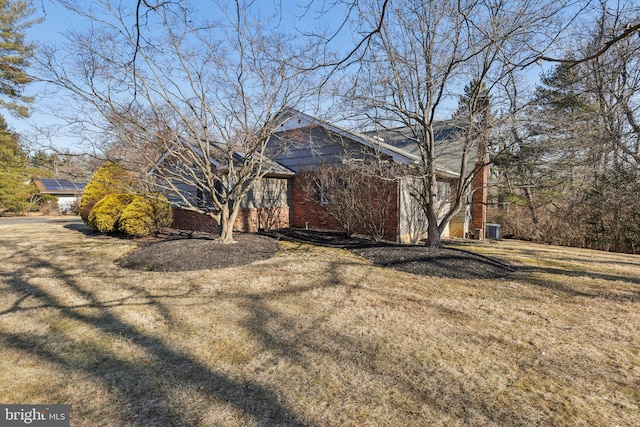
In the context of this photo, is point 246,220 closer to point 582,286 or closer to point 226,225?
point 226,225

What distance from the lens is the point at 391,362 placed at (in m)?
3.10

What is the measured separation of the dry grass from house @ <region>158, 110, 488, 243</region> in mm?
4833

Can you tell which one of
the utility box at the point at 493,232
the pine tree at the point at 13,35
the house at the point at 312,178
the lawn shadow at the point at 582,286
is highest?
the pine tree at the point at 13,35

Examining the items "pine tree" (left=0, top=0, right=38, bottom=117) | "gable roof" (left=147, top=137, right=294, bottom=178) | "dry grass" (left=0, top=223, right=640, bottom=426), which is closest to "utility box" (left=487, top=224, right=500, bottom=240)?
"dry grass" (left=0, top=223, right=640, bottom=426)

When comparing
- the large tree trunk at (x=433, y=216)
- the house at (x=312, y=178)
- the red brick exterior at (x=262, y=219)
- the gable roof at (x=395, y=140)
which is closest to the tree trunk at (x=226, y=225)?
the house at (x=312, y=178)

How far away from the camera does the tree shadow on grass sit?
240 centimetres

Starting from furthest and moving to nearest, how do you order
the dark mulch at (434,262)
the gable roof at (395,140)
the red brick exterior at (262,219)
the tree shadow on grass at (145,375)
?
the red brick exterior at (262,219) < the gable roof at (395,140) < the dark mulch at (434,262) < the tree shadow on grass at (145,375)

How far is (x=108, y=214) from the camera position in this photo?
1112 centimetres

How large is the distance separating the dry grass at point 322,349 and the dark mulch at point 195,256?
0.84m

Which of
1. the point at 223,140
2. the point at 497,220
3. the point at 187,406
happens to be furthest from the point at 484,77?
the point at 497,220

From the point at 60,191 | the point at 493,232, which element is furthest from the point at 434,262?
the point at 60,191

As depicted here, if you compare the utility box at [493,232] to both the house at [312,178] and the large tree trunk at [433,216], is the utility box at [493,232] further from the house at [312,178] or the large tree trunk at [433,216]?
the large tree trunk at [433,216]

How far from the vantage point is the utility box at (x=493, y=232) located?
14352 millimetres

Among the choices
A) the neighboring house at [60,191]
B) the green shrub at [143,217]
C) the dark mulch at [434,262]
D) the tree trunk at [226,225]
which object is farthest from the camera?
the neighboring house at [60,191]
